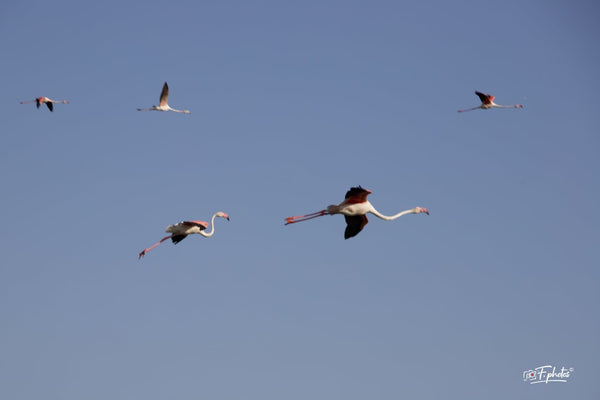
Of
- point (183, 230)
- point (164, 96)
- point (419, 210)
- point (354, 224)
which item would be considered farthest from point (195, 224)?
point (164, 96)

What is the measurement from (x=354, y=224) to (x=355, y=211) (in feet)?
4.06

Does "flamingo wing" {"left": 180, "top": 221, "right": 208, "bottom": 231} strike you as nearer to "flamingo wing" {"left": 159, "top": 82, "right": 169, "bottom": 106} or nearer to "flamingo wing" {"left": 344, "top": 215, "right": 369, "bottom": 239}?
"flamingo wing" {"left": 344, "top": 215, "right": 369, "bottom": 239}

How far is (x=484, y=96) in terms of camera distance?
160ft

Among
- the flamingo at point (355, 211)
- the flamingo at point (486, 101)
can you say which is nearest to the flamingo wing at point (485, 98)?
the flamingo at point (486, 101)

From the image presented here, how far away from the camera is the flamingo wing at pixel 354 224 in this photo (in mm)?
38500

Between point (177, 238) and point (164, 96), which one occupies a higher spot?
point (164, 96)

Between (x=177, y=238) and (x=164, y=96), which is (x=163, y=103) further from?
(x=177, y=238)

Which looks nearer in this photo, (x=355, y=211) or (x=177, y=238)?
(x=355, y=211)

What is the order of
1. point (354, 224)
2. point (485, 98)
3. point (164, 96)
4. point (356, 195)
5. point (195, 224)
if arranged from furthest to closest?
point (164, 96), point (485, 98), point (195, 224), point (354, 224), point (356, 195)

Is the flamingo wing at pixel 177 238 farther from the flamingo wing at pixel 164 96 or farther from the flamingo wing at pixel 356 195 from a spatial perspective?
the flamingo wing at pixel 164 96

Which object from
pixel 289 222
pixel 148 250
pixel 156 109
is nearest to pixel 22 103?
pixel 156 109

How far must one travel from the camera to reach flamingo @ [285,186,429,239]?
122 ft

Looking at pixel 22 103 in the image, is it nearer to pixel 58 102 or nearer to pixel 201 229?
pixel 58 102

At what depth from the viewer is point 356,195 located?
122ft
